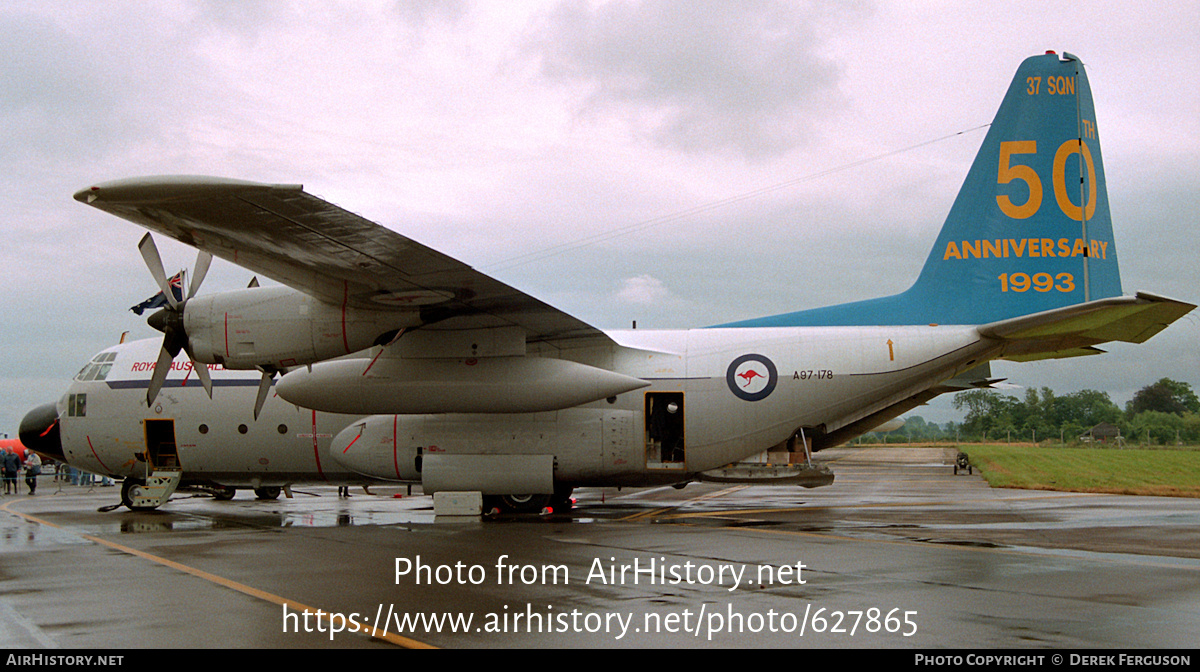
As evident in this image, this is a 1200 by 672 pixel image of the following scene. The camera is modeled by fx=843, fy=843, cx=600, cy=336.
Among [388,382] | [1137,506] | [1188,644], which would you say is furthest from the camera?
[1137,506]

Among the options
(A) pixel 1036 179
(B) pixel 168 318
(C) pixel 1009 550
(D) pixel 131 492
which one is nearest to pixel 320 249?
(B) pixel 168 318

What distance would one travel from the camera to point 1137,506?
18.5 m

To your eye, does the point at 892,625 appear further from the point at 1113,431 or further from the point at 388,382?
the point at 1113,431

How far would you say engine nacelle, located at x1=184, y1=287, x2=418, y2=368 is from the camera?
1423 centimetres

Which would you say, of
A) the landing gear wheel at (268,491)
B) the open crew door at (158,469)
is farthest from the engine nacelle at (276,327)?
the landing gear wheel at (268,491)

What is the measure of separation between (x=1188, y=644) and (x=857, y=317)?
1078cm

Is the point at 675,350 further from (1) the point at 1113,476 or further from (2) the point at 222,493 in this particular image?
(1) the point at 1113,476

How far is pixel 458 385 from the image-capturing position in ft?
49.9

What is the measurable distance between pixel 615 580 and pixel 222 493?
52.7 feet

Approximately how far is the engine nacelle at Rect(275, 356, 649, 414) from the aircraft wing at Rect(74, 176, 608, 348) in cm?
79

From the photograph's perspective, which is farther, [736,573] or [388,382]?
[388,382]

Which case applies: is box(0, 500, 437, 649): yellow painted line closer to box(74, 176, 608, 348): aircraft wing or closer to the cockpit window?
box(74, 176, 608, 348): aircraft wing

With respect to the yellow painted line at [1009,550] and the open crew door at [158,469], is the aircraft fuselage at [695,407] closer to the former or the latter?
the yellow painted line at [1009,550]

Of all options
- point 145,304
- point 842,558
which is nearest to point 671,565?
point 842,558
